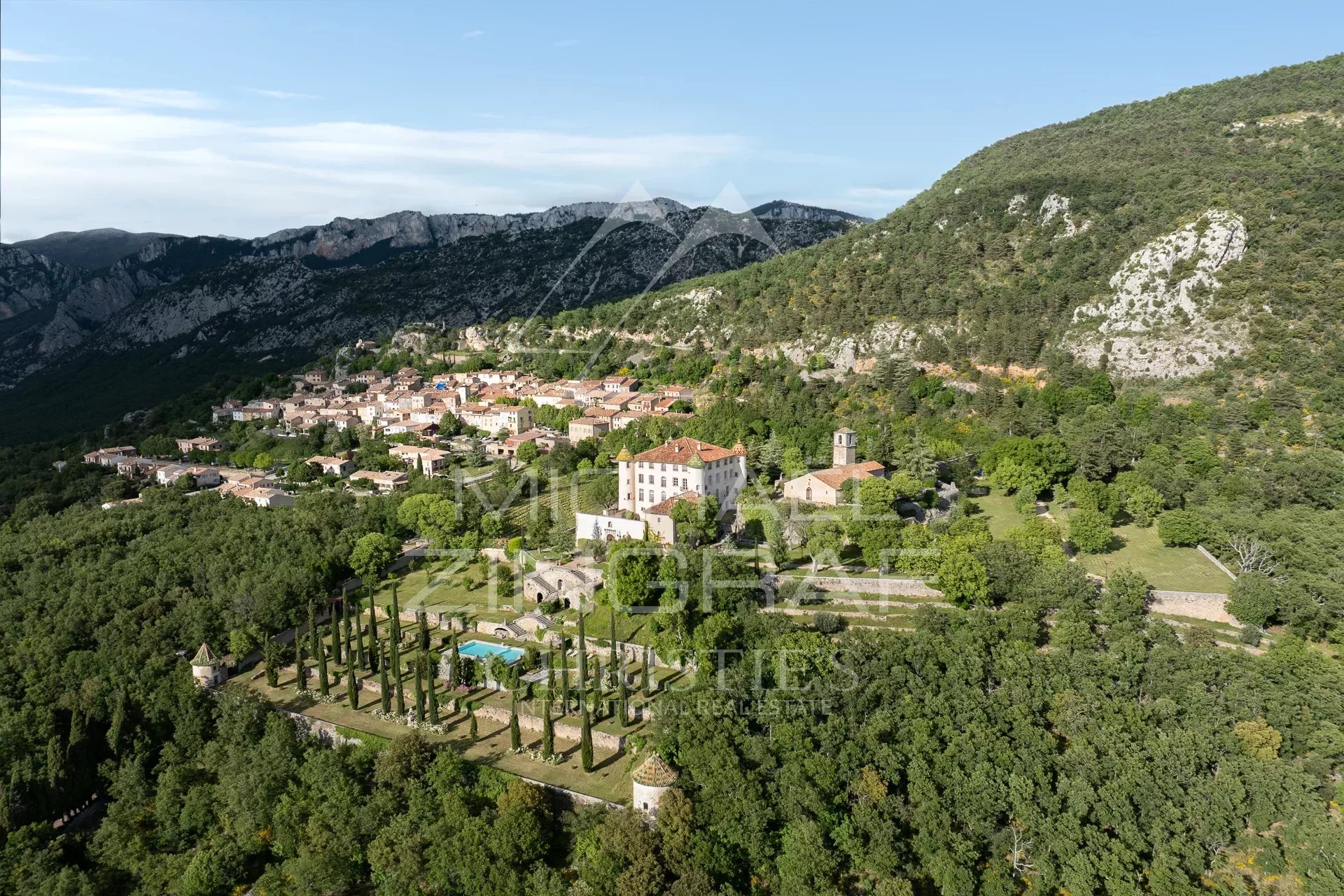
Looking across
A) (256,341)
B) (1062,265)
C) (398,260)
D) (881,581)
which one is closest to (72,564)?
(881,581)

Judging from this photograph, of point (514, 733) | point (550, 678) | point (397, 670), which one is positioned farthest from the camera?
point (397, 670)

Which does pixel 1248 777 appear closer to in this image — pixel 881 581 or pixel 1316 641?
pixel 1316 641

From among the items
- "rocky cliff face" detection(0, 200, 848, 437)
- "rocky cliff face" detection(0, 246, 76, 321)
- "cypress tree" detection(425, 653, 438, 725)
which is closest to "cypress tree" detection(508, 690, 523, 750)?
"cypress tree" detection(425, 653, 438, 725)

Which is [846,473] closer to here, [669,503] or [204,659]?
[669,503]

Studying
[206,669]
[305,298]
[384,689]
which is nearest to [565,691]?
[384,689]

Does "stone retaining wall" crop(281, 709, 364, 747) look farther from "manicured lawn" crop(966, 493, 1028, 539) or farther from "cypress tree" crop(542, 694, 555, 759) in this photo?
"manicured lawn" crop(966, 493, 1028, 539)

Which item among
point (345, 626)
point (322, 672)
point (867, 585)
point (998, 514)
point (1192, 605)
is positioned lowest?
point (322, 672)
